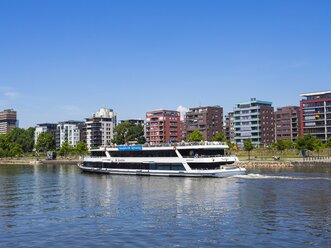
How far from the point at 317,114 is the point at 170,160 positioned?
352ft

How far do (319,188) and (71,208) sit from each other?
3338 centimetres

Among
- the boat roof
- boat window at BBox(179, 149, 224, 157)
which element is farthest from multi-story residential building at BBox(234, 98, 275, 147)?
boat window at BBox(179, 149, 224, 157)

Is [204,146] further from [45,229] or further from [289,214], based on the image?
[45,229]

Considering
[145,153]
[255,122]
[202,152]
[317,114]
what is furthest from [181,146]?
[255,122]

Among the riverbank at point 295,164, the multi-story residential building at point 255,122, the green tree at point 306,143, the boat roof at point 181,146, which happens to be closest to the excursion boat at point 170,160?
the boat roof at point 181,146

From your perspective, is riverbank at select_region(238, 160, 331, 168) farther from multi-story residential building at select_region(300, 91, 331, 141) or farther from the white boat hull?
multi-story residential building at select_region(300, 91, 331, 141)

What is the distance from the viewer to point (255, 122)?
19250cm

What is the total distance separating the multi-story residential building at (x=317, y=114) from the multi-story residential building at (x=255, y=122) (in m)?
20.5

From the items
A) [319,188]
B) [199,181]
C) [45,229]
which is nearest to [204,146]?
[199,181]

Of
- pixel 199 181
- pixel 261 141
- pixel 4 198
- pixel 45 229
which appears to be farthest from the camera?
pixel 261 141

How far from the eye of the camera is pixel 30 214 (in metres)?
44.5

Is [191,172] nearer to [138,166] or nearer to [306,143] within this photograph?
[138,166]

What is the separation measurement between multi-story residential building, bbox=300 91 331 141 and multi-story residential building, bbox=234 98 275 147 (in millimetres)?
20529

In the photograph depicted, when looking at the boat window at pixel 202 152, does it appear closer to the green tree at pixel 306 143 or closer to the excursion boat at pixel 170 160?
the excursion boat at pixel 170 160
